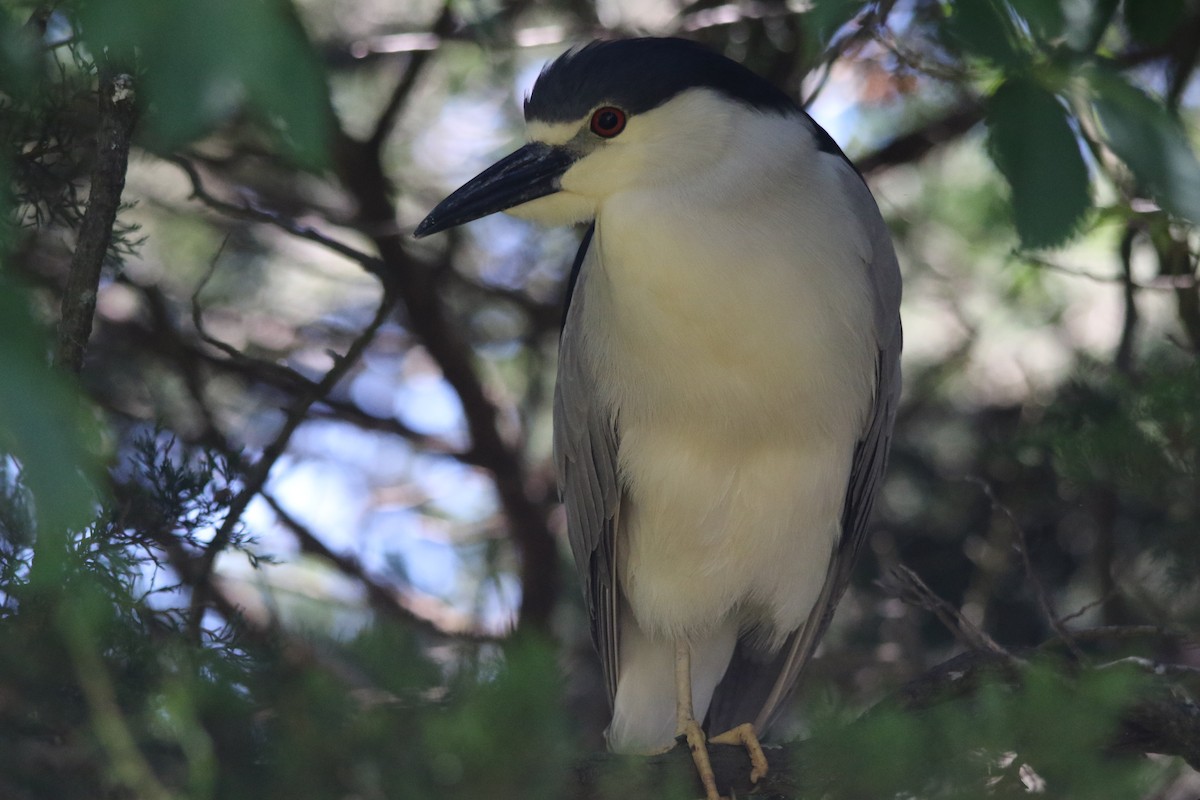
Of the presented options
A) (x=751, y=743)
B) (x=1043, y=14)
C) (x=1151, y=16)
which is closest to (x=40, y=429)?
(x=1043, y=14)

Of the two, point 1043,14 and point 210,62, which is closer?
point 210,62

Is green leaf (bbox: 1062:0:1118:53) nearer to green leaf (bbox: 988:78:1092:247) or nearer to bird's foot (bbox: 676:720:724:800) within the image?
green leaf (bbox: 988:78:1092:247)

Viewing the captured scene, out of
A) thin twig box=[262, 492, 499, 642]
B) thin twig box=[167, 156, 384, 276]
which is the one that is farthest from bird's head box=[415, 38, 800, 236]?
thin twig box=[262, 492, 499, 642]

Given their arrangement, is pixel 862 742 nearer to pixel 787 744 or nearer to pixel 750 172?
pixel 787 744

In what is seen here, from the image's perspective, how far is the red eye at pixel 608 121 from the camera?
223 centimetres

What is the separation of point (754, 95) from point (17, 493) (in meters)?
1.40

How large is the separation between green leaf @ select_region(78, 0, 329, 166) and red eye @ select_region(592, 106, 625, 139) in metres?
1.36

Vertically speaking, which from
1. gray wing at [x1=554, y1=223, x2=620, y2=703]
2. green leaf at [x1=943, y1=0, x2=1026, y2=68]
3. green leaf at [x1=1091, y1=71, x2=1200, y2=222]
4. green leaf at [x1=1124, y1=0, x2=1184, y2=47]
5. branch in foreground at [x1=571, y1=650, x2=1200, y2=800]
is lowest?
branch in foreground at [x1=571, y1=650, x2=1200, y2=800]

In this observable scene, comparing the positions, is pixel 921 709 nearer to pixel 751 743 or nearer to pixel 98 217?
pixel 751 743

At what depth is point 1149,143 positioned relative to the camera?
4.09 ft

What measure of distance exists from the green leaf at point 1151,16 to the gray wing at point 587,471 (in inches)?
42.4

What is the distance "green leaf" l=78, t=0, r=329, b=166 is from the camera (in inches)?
33.5

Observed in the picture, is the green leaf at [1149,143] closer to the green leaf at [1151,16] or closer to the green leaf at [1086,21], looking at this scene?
the green leaf at [1086,21]

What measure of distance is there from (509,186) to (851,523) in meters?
1.08
